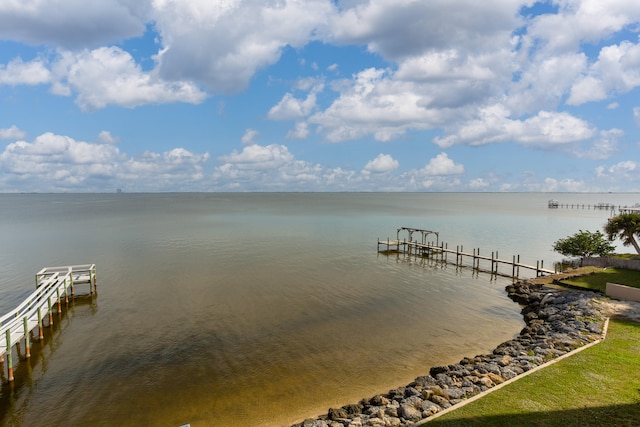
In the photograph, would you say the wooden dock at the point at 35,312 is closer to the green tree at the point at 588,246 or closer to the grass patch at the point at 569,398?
the grass patch at the point at 569,398

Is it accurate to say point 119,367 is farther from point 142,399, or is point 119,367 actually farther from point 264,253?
point 264,253

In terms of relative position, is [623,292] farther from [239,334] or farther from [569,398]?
→ [239,334]

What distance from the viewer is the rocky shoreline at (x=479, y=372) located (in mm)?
12289

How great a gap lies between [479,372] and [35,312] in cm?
2757

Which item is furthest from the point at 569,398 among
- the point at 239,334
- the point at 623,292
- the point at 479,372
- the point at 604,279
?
the point at 604,279

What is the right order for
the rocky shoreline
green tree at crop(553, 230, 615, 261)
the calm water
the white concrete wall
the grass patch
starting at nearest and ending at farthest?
the grass patch < the rocky shoreline < the calm water < the white concrete wall < green tree at crop(553, 230, 615, 261)

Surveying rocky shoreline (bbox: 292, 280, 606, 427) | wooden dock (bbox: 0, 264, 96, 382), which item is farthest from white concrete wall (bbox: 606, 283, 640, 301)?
wooden dock (bbox: 0, 264, 96, 382)

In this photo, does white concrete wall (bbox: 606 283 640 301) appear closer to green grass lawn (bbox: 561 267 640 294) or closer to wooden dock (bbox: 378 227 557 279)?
green grass lawn (bbox: 561 267 640 294)

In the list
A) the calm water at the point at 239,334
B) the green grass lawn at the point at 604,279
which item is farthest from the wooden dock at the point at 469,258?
the green grass lawn at the point at 604,279

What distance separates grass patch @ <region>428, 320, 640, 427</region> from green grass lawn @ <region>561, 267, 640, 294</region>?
1506 centimetres

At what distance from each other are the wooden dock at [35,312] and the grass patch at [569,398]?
62.5 feet

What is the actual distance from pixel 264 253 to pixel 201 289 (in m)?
16.3

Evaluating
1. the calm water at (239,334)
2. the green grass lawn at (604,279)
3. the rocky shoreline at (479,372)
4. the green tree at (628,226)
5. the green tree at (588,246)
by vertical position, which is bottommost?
the calm water at (239,334)

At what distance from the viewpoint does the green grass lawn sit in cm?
2702
